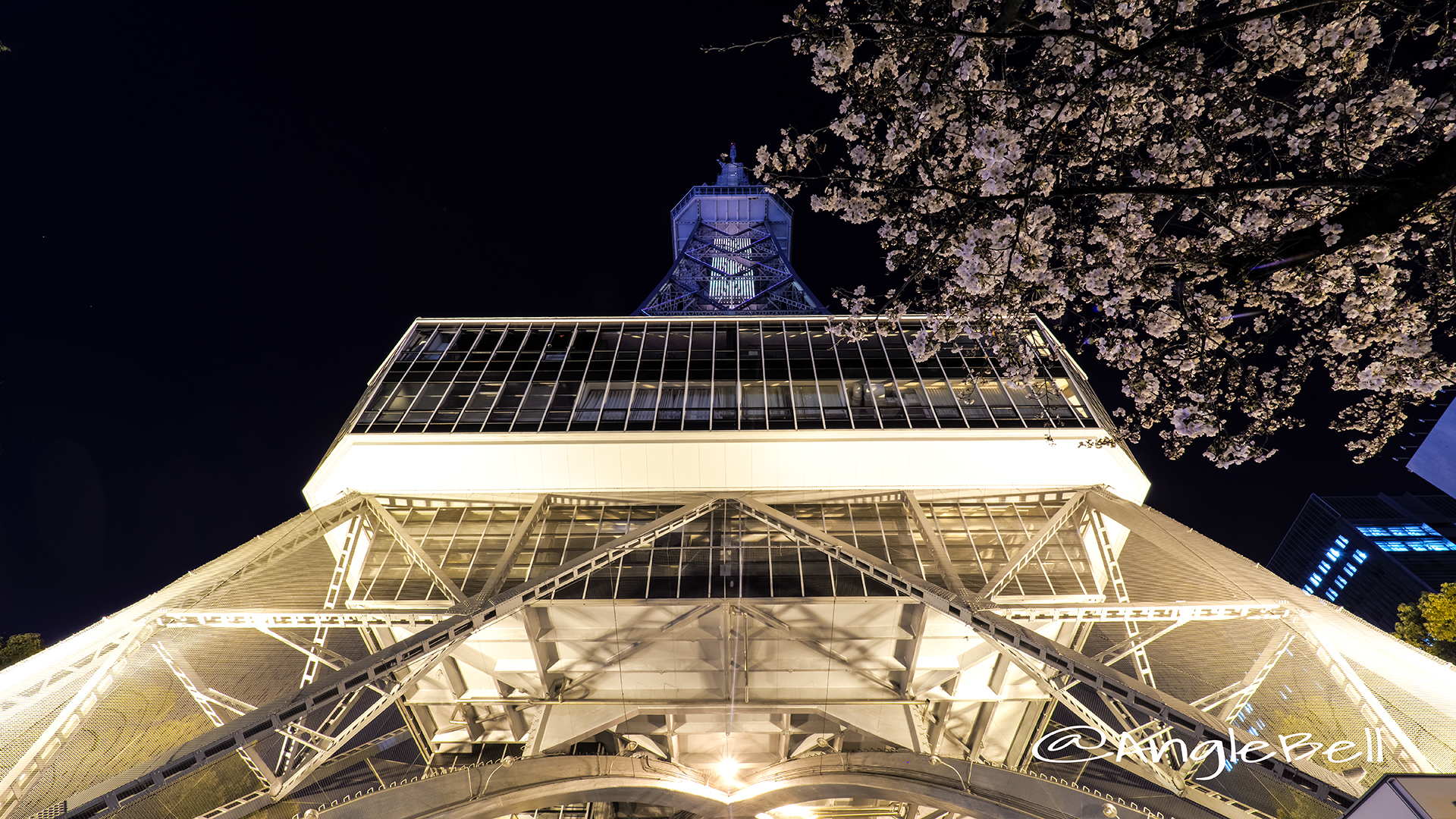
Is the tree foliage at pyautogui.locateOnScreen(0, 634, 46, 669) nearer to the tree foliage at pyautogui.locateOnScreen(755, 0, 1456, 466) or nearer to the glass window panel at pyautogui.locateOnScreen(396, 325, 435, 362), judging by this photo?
the glass window panel at pyautogui.locateOnScreen(396, 325, 435, 362)

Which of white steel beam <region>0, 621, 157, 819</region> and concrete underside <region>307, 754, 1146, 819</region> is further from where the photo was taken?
concrete underside <region>307, 754, 1146, 819</region>

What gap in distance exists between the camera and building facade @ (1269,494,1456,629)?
58656mm

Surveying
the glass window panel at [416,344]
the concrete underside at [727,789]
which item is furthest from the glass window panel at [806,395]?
the glass window panel at [416,344]

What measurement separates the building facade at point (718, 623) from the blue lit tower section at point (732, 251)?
3406 cm

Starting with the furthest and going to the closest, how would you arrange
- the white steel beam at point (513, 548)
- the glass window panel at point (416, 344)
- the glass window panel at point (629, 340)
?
the glass window panel at point (629, 340) < the glass window panel at point (416, 344) < the white steel beam at point (513, 548)

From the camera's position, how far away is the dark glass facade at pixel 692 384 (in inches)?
731

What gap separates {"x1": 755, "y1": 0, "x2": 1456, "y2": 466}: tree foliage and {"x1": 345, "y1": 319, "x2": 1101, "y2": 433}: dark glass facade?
27.8ft

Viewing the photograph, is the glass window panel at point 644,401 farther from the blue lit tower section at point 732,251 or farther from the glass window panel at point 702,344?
the blue lit tower section at point 732,251

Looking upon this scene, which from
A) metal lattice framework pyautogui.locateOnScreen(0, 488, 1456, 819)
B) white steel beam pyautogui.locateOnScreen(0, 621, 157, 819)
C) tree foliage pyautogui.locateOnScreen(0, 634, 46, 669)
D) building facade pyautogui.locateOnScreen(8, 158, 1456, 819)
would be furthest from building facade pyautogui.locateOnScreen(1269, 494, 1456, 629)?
tree foliage pyautogui.locateOnScreen(0, 634, 46, 669)

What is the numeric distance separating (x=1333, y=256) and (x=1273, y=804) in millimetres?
22093

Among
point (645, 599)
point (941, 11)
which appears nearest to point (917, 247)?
point (941, 11)

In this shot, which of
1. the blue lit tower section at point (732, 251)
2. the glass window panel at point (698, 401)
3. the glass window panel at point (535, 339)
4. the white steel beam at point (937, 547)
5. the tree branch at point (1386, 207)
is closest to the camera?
the tree branch at point (1386, 207)

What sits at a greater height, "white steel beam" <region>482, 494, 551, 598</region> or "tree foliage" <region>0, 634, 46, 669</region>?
"tree foliage" <region>0, 634, 46, 669</region>

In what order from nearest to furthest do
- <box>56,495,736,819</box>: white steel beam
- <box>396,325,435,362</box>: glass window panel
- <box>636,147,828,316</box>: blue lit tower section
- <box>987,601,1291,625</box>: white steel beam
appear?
1. <box>56,495,736,819</box>: white steel beam
2. <box>987,601,1291,625</box>: white steel beam
3. <box>396,325,435,362</box>: glass window panel
4. <box>636,147,828,316</box>: blue lit tower section
